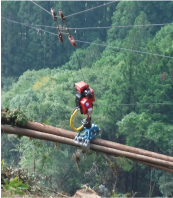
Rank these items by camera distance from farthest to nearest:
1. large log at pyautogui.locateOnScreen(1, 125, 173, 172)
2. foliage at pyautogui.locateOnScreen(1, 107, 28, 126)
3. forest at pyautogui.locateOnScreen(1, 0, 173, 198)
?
forest at pyautogui.locateOnScreen(1, 0, 173, 198) → foliage at pyautogui.locateOnScreen(1, 107, 28, 126) → large log at pyautogui.locateOnScreen(1, 125, 173, 172)

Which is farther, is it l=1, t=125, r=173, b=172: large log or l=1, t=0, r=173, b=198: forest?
l=1, t=0, r=173, b=198: forest

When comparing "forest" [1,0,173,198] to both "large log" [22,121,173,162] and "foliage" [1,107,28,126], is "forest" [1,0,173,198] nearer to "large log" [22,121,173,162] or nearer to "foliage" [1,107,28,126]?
"large log" [22,121,173,162]

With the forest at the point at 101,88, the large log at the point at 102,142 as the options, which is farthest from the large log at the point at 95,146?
the forest at the point at 101,88

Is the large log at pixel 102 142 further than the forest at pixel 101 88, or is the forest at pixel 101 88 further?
the forest at pixel 101 88

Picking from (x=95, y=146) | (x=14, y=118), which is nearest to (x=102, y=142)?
(x=95, y=146)

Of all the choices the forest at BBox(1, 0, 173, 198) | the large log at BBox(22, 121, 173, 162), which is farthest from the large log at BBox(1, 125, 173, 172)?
the forest at BBox(1, 0, 173, 198)

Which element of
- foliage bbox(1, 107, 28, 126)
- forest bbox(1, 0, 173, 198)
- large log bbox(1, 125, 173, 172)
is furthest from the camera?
forest bbox(1, 0, 173, 198)

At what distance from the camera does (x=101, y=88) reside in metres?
42.2

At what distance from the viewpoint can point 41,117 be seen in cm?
3281

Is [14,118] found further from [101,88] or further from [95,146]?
[101,88]

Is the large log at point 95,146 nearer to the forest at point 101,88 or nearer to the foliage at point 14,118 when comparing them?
the foliage at point 14,118

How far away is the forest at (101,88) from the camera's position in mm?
30312

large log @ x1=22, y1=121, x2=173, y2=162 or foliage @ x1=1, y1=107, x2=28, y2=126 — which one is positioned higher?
foliage @ x1=1, y1=107, x2=28, y2=126

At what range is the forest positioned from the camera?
1193 inches
